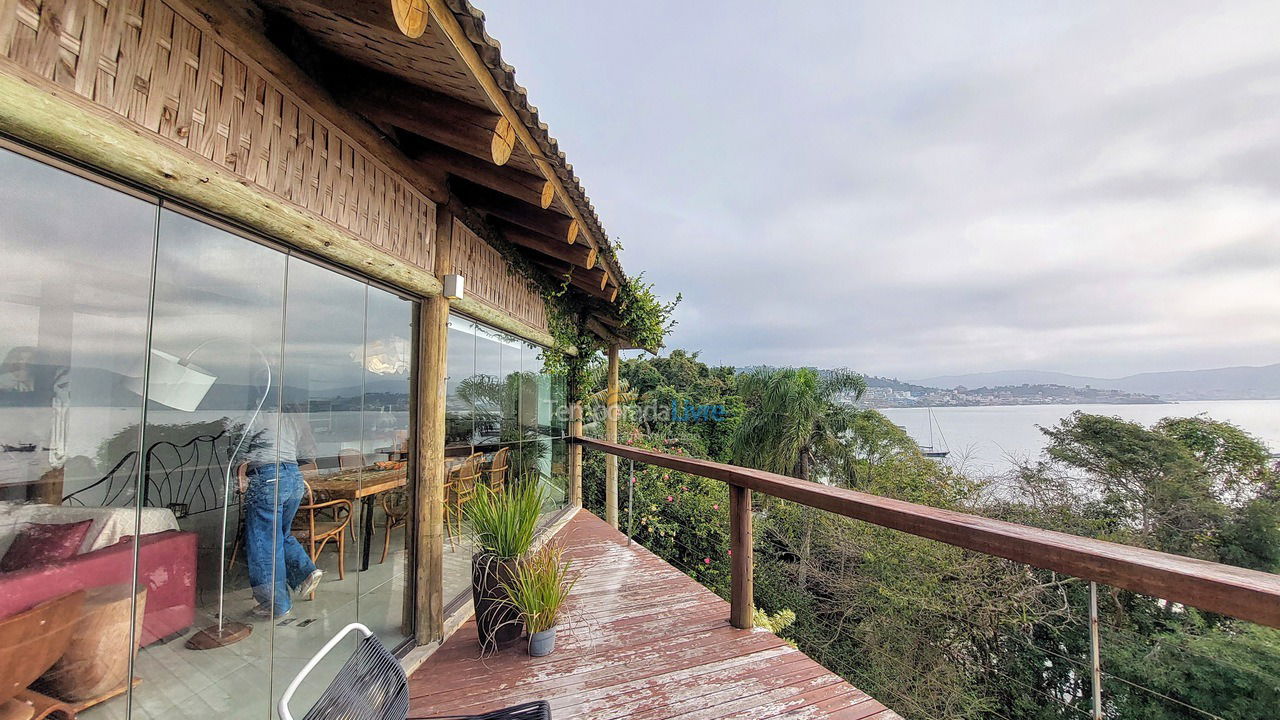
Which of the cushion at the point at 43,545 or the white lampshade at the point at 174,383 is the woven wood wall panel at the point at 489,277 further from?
the cushion at the point at 43,545

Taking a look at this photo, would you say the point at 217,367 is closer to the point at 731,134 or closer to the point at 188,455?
the point at 188,455

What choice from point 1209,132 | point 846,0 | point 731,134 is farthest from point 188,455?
point 1209,132

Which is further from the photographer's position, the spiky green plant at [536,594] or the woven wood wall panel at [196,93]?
the spiky green plant at [536,594]

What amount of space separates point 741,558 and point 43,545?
269cm

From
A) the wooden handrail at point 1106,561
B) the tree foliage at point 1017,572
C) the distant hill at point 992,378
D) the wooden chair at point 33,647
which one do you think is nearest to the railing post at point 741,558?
the wooden handrail at point 1106,561

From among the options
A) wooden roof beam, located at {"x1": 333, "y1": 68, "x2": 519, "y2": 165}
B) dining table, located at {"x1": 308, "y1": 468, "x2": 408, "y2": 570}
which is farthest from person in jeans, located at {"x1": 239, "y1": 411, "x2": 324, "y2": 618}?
wooden roof beam, located at {"x1": 333, "y1": 68, "x2": 519, "y2": 165}

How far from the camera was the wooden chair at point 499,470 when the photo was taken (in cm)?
392

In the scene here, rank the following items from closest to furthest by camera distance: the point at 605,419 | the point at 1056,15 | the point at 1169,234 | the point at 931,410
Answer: the point at 605,419 → the point at 1056,15 → the point at 1169,234 → the point at 931,410

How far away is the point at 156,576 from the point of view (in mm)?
1405

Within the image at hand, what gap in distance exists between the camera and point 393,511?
8.54 ft

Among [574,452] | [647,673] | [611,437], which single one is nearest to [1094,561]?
[647,673]

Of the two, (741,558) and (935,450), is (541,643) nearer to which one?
(741,558)

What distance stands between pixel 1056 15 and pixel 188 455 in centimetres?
1201

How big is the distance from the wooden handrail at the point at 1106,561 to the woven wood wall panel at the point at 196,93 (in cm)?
250
